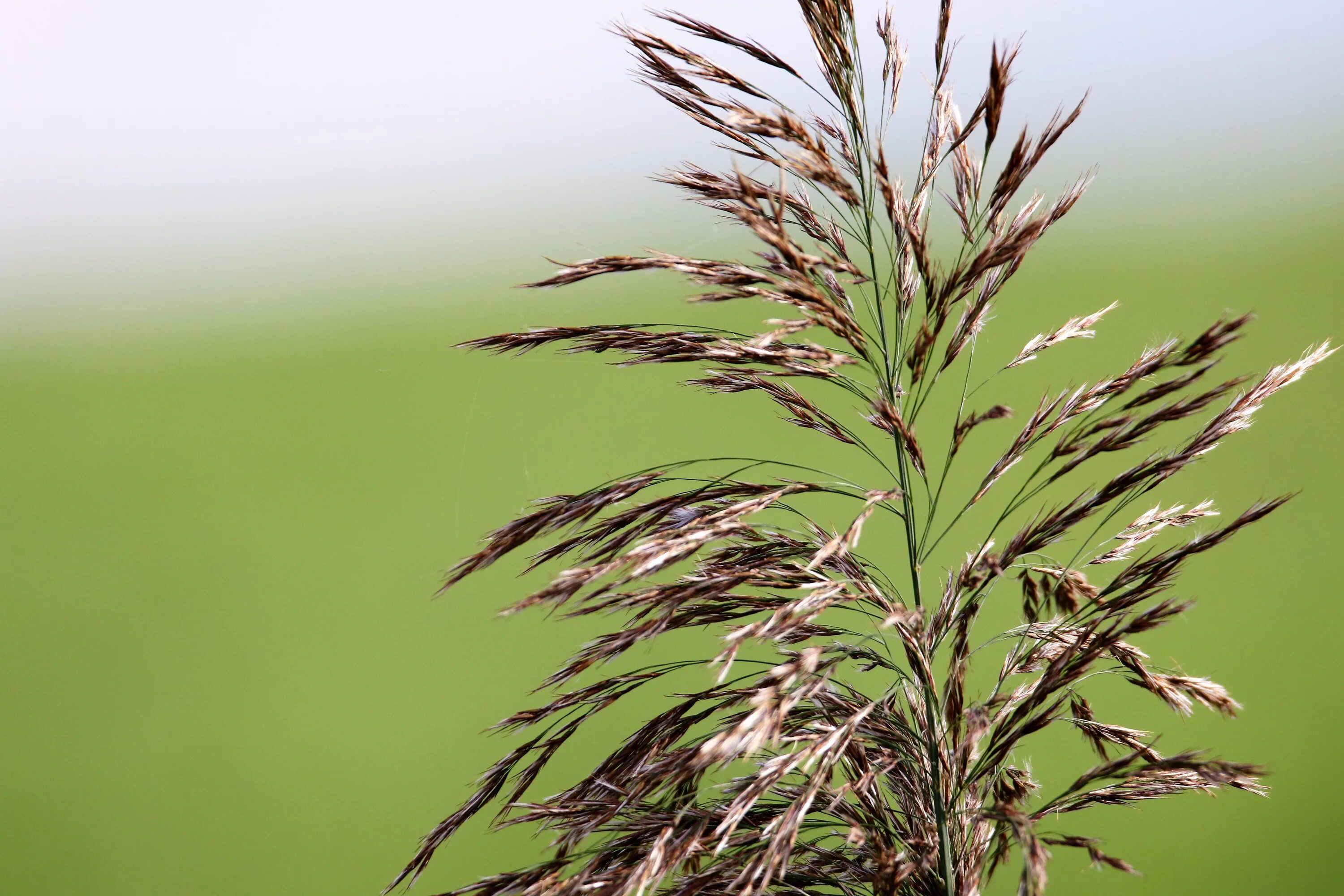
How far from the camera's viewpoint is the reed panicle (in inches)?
39.3

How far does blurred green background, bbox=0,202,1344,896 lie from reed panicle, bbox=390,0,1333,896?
4.33ft

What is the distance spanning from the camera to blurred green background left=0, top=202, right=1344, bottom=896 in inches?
93.7

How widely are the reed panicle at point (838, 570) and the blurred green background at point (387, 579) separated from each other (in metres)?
1.32

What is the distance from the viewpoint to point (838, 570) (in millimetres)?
1131

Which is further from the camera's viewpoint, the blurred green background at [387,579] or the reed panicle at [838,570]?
the blurred green background at [387,579]

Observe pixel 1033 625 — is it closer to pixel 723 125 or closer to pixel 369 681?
pixel 723 125

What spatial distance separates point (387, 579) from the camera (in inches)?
106

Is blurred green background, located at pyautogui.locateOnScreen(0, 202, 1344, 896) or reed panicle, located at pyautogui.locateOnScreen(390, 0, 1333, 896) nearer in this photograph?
reed panicle, located at pyautogui.locateOnScreen(390, 0, 1333, 896)

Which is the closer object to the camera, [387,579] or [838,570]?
[838,570]

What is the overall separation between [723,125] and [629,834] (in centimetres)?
97

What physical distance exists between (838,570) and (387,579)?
6.48 ft

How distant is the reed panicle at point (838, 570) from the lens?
100cm

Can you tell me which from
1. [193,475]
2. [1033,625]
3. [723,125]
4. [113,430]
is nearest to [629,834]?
[1033,625]

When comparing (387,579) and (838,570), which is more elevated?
(838,570)
